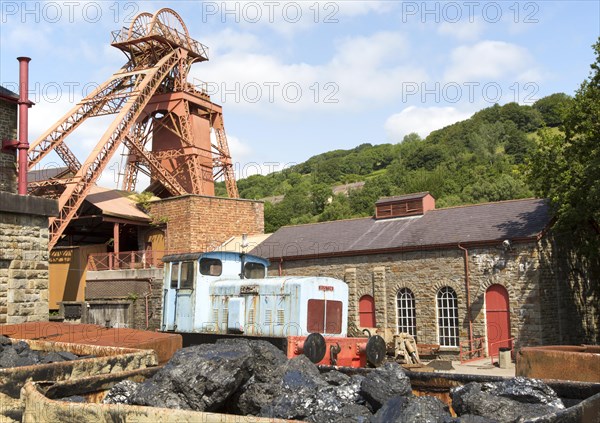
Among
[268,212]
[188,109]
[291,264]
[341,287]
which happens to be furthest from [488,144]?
[341,287]

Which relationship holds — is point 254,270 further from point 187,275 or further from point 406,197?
point 406,197

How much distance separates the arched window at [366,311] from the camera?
22.0 m

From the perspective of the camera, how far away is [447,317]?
20.1m

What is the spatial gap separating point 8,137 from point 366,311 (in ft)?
45.5

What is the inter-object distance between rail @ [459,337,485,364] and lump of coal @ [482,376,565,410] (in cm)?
1517

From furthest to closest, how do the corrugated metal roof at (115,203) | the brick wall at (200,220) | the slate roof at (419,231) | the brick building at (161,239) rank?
the brick wall at (200,220)
the corrugated metal roof at (115,203)
the brick building at (161,239)
the slate roof at (419,231)

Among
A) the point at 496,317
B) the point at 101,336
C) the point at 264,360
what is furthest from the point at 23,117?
the point at 496,317

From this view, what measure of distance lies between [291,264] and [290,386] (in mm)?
19618

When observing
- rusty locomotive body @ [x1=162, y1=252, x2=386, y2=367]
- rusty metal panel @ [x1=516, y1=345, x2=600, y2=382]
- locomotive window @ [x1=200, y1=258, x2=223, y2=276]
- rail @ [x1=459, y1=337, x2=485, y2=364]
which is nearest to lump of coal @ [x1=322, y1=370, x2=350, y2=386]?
rusty metal panel @ [x1=516, y1=345, x2=600, y2=382]

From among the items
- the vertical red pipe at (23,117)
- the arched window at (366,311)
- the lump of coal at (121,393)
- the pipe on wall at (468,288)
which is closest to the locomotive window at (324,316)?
the lump of coal at (121,393)

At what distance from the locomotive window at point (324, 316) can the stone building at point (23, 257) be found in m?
5.80

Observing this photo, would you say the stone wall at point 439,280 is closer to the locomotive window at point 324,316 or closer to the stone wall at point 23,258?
the locomotive window at point 324,316

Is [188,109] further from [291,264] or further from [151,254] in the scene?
[291,264]

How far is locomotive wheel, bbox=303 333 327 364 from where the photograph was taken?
418 inches
